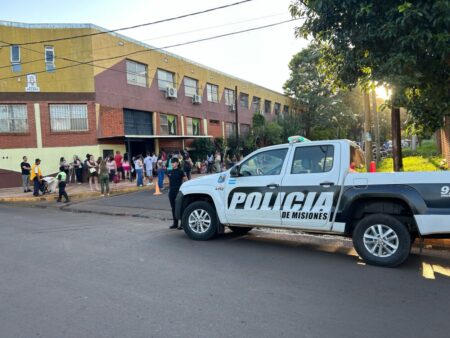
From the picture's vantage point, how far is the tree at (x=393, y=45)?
5.97m

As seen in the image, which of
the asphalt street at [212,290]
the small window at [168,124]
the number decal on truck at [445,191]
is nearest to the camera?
the asphalt street at [212,290]

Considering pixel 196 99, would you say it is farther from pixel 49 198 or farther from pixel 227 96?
pixel 49 198

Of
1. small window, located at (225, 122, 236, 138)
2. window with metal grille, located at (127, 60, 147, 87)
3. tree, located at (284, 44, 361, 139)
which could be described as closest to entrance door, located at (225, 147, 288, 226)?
window with metal grille, located at (127, 60, 147, 87)

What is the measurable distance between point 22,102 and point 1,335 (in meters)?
19.0

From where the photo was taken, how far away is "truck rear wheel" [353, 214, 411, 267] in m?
5.37

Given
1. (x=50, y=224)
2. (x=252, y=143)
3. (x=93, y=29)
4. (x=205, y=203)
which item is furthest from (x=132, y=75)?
(x=205, y=203)

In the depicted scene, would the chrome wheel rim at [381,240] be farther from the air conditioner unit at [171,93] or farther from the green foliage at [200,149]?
the green foliage at [200,149]

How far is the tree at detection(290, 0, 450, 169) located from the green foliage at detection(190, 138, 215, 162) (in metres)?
20.3

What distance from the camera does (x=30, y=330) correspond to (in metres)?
3.57

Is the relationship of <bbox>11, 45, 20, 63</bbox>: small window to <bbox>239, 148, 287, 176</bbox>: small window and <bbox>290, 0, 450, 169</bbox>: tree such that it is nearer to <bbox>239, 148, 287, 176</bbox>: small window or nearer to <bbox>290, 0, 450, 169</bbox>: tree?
<bbox>290, 0, 450, 169</bbox>: tree

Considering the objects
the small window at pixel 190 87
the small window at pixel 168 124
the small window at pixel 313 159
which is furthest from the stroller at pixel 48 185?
the small window at pixel 190 87

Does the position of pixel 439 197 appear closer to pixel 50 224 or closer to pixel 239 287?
pixel 239 287

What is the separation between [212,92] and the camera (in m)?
33.8

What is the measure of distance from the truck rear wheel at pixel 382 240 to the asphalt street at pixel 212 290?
0.61 ft
